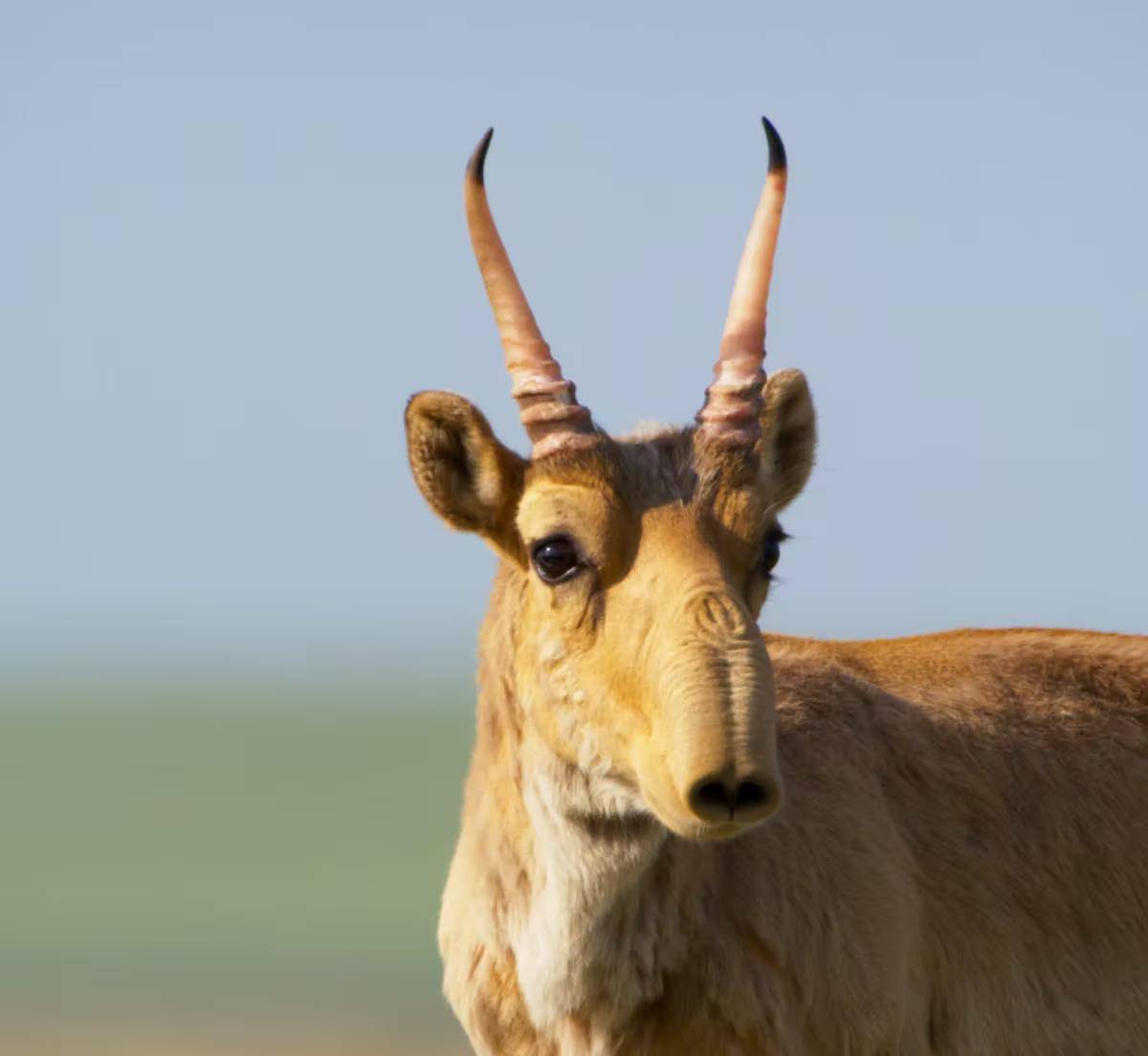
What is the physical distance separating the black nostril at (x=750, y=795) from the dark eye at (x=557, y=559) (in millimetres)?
1517

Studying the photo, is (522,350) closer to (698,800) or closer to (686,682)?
(686,682)

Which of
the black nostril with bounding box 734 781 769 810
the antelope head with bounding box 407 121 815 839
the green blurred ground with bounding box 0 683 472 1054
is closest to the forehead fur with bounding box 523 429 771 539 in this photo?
the antelope head with bounding box 407 121 815 839

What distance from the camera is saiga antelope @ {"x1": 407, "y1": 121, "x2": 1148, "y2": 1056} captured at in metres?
10.8

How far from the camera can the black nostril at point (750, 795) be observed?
10.1 metres

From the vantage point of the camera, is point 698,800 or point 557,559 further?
point 557,559

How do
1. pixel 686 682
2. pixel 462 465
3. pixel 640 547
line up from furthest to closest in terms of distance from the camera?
pixel 462 465 < pixel 640 547 < pixel 686 682

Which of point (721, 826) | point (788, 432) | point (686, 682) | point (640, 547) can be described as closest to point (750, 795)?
point (721, 826)

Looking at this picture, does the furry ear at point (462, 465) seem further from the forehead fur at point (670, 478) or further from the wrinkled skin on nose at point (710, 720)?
the wrinkled skin on nose at point (710, 720)

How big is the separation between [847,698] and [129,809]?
86022 mm

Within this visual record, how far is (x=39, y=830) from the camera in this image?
291 ft

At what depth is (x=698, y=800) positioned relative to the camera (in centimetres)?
1018

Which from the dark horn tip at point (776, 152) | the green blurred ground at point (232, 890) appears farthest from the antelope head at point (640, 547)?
the green blurred ground at point (232, 890)

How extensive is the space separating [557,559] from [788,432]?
1.39 metres

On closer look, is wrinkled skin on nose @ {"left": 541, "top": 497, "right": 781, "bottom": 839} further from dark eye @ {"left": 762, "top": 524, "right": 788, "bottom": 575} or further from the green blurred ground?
the green blurred ground
